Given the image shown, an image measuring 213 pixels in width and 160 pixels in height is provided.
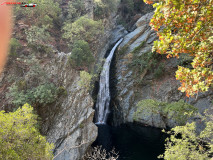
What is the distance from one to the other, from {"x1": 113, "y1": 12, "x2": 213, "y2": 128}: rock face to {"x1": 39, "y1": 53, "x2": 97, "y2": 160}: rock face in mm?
9325

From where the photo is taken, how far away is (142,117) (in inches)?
917

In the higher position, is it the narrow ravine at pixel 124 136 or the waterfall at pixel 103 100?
the waterfall at pixel 103 100

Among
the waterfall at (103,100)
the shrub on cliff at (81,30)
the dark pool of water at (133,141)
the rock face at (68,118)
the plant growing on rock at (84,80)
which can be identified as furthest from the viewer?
the waterfall at (103,100)

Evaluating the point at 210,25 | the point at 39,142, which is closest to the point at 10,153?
the point at 39,142

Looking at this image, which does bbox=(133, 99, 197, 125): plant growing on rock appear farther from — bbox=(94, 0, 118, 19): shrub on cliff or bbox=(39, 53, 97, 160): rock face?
bbox=(94, 0, 118, 19): shrub on cliff

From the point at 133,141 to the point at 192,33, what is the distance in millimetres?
18538

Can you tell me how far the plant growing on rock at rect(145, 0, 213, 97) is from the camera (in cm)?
448

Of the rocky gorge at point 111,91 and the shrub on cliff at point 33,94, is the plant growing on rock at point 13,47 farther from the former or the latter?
the shrub on cliff at point 33,94

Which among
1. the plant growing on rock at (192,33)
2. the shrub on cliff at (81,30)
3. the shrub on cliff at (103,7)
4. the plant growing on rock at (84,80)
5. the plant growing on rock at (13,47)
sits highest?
the shrub on cliff at (103,7)

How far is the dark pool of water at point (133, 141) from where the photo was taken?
17266 mm

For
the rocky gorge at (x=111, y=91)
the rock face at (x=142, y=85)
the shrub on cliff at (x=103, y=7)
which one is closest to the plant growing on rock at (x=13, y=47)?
the rocky gorge at (x=111, y=91)

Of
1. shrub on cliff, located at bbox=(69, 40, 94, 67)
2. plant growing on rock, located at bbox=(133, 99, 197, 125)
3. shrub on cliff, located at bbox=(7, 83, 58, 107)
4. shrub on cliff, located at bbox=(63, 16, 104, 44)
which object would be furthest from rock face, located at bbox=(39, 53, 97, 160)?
plant growing on rock, located at bbox=(133, 99, 197, 125)

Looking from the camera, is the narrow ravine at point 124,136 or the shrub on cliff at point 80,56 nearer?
the narrow ravine at point 124,136

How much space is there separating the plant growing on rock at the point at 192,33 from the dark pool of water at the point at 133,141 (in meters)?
15.1
